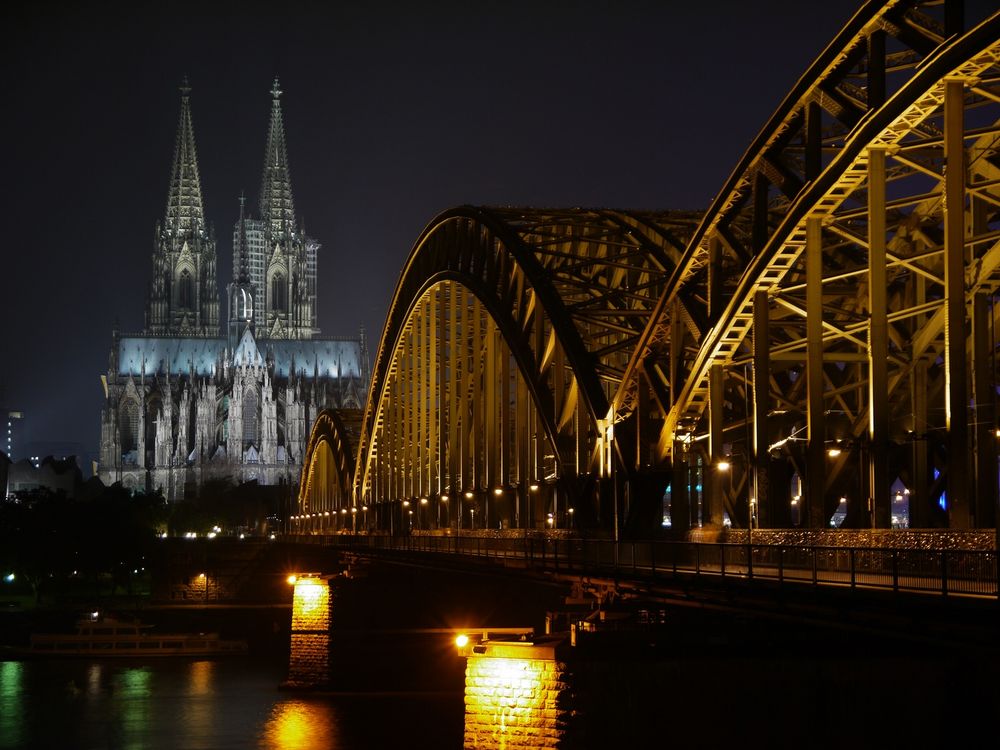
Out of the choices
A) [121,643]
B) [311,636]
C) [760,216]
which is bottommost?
[121,643]

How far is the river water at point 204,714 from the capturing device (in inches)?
2406

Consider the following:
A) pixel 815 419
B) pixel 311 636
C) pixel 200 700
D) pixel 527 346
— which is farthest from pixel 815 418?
pixel 200 700

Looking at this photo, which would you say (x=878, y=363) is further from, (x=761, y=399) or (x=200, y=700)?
(x=200, y=700)

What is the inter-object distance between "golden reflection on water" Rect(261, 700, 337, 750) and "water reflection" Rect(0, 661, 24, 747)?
921cm

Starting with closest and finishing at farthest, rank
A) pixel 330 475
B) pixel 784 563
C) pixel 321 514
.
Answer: pixel 784 563
pixel 321 514
pixel 330 475

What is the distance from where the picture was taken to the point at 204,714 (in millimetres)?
70000

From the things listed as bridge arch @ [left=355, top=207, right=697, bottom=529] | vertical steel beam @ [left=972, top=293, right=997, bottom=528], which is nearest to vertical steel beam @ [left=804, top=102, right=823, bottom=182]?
vertical steel beam @ [left=972, top=293, right=997, bottom=528]

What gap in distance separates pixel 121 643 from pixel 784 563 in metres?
81.2

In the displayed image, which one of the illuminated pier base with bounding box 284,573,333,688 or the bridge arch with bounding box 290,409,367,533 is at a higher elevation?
the bridge arch with bounding box 290,409,367,533

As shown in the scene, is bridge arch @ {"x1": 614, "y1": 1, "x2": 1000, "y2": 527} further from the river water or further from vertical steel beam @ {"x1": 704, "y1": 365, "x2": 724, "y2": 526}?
the river water

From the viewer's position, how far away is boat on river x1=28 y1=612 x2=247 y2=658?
330 feet

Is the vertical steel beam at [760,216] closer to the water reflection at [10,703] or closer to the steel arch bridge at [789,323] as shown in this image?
the steel arch bridge at [789,323]

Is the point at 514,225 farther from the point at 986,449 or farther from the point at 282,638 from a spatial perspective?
the point at 282,638

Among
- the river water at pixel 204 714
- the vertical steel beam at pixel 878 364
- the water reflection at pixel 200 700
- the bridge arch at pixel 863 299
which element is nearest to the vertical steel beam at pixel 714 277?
the bridge arch at pixel 863 299
